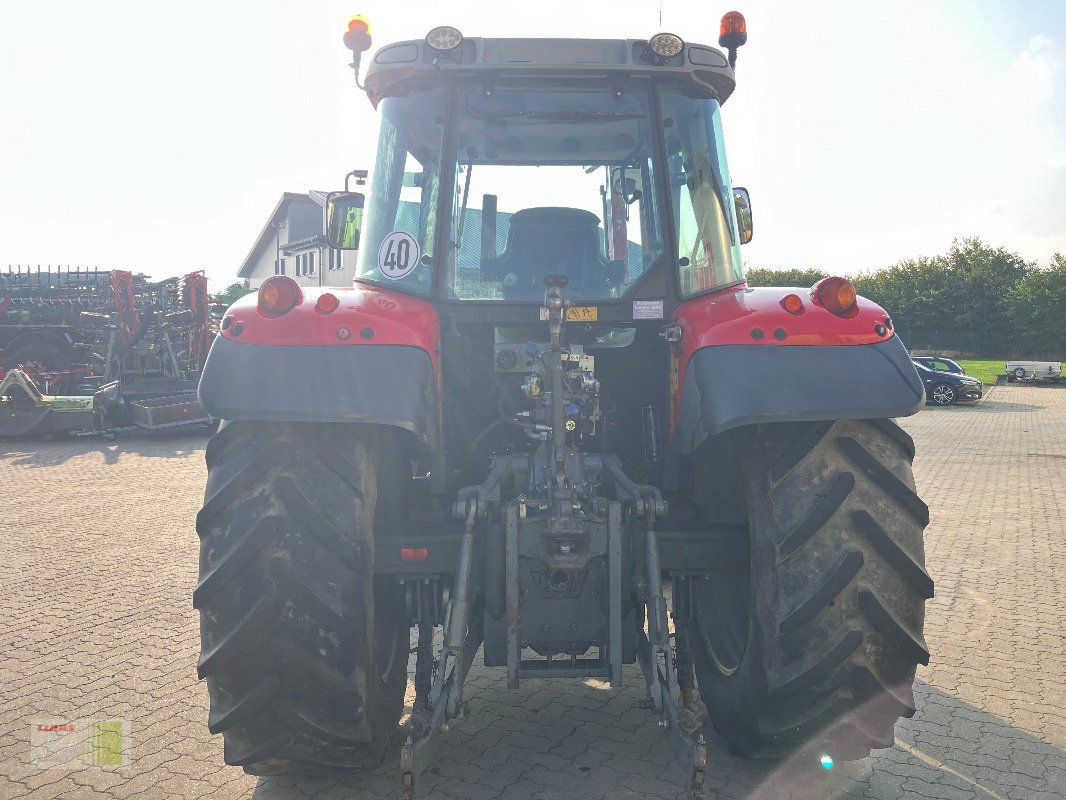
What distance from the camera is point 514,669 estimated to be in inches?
122

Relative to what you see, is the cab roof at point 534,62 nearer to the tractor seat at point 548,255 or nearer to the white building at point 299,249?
the tractor seat at point 548,255

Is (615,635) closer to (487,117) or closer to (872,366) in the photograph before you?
(872,366)

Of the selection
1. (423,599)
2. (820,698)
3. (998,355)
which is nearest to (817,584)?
(820,698)

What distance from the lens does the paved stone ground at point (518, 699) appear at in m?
3.33

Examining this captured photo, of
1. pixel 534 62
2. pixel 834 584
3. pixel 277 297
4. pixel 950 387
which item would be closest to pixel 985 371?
pixel 950 387

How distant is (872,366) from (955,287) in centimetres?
6037

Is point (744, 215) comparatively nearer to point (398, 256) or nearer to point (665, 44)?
point (665, 44)

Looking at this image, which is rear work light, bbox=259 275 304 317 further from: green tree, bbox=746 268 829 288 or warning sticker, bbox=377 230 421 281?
green tree, bbox=746 268 829 288

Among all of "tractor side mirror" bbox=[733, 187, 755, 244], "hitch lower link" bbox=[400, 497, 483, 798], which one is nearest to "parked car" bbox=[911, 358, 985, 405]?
"tractor side mirror" bbox=[733, 187, 755, 244]

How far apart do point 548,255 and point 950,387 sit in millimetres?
25536

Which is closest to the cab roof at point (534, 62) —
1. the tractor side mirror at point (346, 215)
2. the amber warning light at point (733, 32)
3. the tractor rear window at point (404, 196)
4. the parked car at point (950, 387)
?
the tractor rear window at point (404, 196)

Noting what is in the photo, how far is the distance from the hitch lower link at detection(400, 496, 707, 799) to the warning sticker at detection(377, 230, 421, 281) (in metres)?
1.06

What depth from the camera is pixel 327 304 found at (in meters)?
3.13

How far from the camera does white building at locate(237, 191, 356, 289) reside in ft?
128
